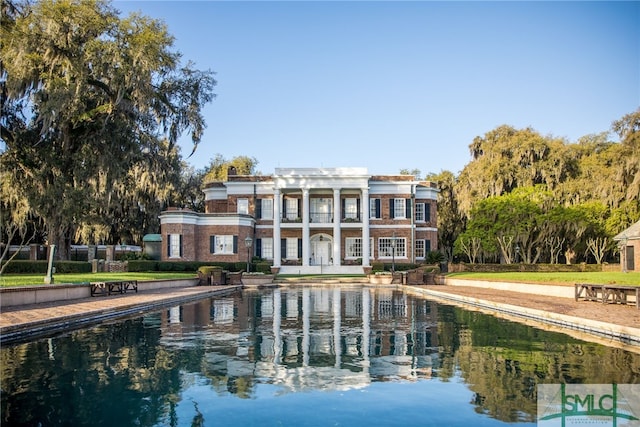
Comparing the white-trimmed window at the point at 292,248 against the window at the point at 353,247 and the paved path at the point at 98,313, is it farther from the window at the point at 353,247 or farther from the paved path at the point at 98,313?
the paved path at the point at 98,313

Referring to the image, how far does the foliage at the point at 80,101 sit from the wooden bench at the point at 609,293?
19770mm

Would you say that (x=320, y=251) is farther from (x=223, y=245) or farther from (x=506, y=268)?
(x=506, y=268)

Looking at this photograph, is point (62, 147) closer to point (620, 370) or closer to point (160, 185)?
point (160, 185)

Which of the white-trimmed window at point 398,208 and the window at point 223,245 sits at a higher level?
the white-trimmed window at point 398,208

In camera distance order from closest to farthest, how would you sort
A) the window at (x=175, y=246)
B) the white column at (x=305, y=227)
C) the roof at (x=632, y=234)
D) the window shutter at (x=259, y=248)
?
the roof at (x=632, y=234)
the window at (x=175, y=246)
the white column at (x=305, y=227)
the window shutter at (x=259, y=248)

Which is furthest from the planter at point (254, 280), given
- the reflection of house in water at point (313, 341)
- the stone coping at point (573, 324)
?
the stone coping at point (573, 324)

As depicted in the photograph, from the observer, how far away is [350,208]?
42562mm

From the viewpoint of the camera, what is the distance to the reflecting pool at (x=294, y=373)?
19.4 feet

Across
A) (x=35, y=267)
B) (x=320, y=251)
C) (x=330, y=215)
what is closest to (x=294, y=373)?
(x=35, y=267)

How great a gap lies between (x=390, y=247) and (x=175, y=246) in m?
16.2

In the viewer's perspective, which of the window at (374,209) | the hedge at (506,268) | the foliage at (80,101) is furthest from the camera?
the window at (374,209)

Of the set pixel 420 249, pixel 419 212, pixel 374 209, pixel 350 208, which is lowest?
pixel 420 249

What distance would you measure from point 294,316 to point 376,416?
939 centimetres

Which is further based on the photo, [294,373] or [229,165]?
[229,165]
